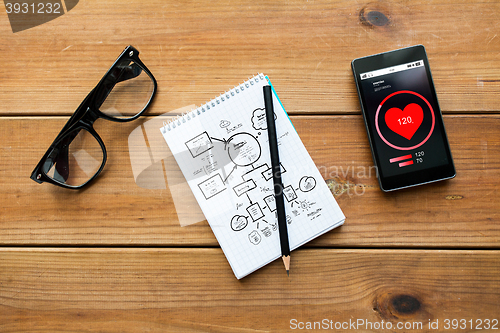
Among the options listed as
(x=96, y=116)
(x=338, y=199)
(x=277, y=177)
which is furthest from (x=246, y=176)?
(x=96, y=116)

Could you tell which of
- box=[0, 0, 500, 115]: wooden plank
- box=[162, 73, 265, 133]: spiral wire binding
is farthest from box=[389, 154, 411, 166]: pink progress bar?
box=[162, 73, 265, 133]: spiral wire binding

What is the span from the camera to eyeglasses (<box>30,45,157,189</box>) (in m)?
0.52

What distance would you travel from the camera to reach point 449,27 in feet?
1.80

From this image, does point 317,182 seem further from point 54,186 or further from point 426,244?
point 54,186

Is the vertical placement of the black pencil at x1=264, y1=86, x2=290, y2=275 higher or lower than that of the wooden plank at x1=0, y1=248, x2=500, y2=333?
higher

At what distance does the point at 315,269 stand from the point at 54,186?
49 cm

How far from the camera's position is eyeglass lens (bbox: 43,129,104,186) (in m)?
0.53

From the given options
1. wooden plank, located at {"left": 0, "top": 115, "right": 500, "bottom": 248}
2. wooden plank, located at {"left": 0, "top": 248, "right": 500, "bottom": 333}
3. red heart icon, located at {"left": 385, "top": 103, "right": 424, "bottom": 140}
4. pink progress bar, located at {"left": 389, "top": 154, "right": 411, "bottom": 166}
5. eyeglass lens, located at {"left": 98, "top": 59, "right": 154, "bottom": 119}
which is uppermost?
eyeglass lens, located at {"left": 98, "top": 59, "right": 154, "bottom": 119}

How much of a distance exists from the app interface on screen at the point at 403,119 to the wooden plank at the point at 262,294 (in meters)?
0.16

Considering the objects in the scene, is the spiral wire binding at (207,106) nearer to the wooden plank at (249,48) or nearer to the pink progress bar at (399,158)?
the wooden plank at (249,48)

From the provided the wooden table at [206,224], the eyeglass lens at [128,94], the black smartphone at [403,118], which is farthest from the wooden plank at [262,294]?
the eyeglass lens at [128,94]

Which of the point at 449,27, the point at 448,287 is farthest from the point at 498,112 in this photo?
the point at 448,287

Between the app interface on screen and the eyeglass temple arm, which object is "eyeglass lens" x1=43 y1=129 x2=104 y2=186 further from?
the app interface on screen

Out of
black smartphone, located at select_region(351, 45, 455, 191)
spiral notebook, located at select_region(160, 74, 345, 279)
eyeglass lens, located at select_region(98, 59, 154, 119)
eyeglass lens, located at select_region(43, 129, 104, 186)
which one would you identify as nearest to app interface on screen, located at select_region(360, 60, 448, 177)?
black smartphone, located at select_region(351, 45, 455, 191)
